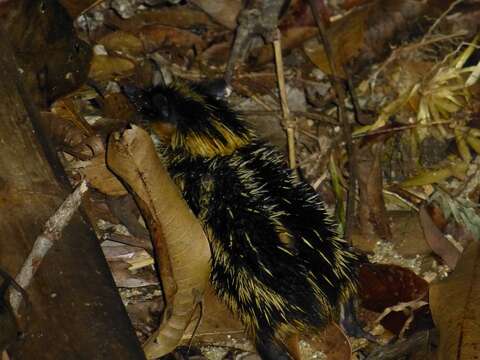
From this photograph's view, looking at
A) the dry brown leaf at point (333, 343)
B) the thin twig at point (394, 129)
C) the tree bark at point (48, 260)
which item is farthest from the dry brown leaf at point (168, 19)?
the dry brown leaf at point (333, 343)

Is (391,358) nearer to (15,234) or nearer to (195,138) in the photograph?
(195,138)

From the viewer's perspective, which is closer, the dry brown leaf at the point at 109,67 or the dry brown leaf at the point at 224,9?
the dry brown leaf at the point at 109,67

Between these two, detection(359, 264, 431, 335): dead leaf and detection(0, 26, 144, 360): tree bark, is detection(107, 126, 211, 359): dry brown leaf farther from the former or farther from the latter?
detection(359, 264, 431, 335): dead leaf

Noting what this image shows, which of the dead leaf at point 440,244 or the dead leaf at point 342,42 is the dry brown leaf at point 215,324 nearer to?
the dead leaf at point 440,244

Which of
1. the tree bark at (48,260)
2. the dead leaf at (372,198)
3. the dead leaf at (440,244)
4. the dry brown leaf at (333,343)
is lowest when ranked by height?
the dry brown leaf at (333,343)

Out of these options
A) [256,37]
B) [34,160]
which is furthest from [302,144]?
[34,160]

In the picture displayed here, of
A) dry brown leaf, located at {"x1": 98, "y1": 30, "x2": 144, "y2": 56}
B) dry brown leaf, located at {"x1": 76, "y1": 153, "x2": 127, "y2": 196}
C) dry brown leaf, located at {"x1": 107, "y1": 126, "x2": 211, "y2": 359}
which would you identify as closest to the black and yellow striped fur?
dry brown leaf, located at {"x1": 107, "y1": 126, "x2": 211, "y2": 359}
